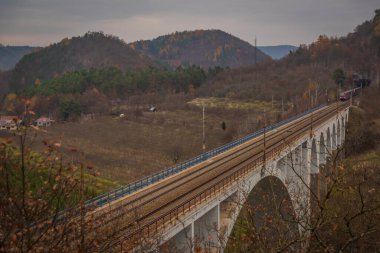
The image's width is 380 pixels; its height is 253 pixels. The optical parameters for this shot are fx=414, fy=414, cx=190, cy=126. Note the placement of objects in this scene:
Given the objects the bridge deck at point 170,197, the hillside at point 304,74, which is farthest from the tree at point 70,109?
the bridge deck at point 170,197

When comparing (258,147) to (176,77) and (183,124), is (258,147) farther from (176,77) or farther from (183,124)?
(176,77)

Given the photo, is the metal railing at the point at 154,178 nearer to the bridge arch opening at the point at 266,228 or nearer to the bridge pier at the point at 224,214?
the bridge pier at the point at 224,214

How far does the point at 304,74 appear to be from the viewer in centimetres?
15675

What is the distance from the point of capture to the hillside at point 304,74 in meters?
133

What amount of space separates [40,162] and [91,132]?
311 feet

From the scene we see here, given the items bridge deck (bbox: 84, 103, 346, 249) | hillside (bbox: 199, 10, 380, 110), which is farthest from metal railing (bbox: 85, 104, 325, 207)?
hillside (bbox: 199, 10, 380, 110)

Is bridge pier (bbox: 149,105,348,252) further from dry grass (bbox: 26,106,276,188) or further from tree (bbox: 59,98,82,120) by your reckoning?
tree (bbox: 59,98,82,120)

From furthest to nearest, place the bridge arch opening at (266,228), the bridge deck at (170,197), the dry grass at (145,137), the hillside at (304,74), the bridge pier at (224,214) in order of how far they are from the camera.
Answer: the hillside at (304,74), the dry grass at (145,137), the bridge deck at (170,197), the bridge pier at (224,214), the bridge arch opening at (266,228)

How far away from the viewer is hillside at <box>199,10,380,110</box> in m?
133

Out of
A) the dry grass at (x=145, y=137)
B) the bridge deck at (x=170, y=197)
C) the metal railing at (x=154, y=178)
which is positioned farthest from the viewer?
the dry grass at (x=145, y=137)

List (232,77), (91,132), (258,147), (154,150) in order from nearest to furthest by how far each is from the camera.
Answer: (258,147), (154,150), (91,132), (232,77)

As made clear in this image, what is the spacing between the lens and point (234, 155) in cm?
4322

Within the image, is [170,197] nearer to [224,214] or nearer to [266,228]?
[224,214]

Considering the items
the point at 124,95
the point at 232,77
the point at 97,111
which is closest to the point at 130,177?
the point at 97,111
